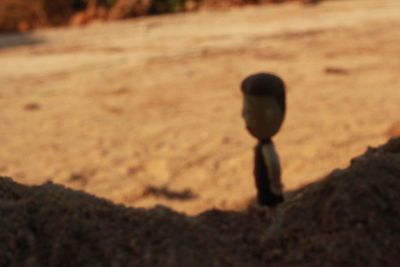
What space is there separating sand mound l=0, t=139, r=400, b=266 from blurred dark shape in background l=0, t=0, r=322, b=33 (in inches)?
375

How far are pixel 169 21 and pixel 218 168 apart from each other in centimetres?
644

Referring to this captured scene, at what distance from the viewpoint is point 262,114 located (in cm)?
210

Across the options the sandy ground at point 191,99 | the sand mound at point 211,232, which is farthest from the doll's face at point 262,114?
the sandy ground at point 191,99

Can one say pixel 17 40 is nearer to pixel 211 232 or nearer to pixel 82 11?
pixel 82 11

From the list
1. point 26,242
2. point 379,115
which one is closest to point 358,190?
point 26,242

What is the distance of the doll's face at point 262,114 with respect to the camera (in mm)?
2080

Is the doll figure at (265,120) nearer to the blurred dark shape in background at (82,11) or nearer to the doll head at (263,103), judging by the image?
the doll head at (263,103)

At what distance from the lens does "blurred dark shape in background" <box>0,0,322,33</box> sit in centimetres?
1110

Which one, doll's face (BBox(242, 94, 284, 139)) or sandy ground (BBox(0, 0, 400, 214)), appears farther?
sandy ground (BBox(0, 0, 400, 214))

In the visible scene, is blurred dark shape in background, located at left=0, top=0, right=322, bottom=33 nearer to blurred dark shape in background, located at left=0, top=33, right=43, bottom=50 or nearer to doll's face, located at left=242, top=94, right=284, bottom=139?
blurred dark shape in background, located at left=0, top=33, right=43, bottom=50

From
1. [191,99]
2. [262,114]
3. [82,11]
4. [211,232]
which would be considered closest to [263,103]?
[262,114]

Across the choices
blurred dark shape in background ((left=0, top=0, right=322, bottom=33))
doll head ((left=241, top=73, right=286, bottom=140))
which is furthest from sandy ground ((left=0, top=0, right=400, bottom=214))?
blurred dark shape in background ((left=0, top=0, right=322, bottom=33))

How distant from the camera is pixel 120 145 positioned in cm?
453

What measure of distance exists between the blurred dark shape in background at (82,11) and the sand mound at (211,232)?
954 centimetres
